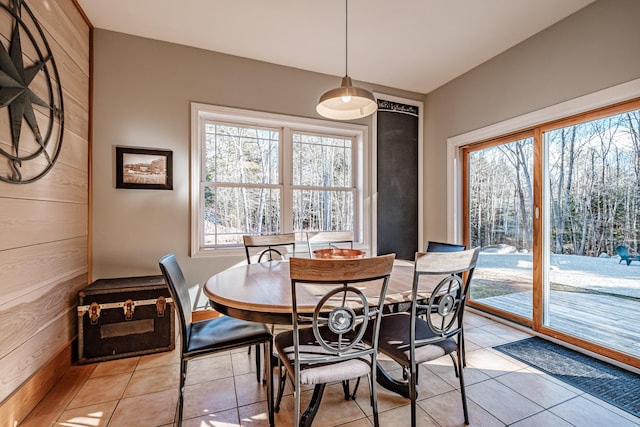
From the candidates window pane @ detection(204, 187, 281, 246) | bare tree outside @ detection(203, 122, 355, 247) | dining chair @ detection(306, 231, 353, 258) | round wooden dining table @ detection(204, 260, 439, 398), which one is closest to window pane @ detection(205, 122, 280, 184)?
bare tree outside @ detection(203, 122, 355, 247)

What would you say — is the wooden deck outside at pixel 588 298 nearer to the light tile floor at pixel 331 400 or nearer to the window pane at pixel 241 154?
the light tile floor at pixel 331 400

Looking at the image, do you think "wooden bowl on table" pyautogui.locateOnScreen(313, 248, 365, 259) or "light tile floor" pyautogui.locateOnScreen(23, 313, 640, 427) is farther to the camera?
"wooden bowl on table" pyautogui.locateOnScreen(313, 248, 365, 259)

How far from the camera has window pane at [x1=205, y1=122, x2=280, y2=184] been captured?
321 centimetres

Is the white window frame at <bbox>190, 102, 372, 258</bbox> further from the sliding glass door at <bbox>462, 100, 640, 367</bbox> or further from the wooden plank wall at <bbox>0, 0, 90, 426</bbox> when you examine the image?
the sliding glass door at <bbox>462, 100, 640, 367</bbox>

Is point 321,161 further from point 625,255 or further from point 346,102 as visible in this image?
point 625,255

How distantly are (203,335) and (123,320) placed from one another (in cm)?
110

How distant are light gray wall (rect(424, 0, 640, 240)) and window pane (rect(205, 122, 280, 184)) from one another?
6.99 ft

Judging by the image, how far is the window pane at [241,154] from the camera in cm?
321

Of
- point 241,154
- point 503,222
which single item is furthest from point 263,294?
point 503,222

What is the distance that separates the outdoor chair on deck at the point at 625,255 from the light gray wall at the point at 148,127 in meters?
3.34

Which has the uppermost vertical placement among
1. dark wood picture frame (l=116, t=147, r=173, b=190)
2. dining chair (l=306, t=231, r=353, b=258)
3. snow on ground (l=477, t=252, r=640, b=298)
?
dark wood picture frame (l=116, t=147, r=173, b=190)

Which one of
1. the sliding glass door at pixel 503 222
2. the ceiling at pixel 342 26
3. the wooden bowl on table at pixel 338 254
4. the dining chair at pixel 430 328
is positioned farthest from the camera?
the sliding glass door at pixel 503 222

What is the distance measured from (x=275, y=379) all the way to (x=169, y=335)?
1.04m

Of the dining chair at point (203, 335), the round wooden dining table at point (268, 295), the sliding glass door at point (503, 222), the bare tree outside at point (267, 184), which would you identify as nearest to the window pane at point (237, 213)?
the bare tree outside at point (267, 184)
